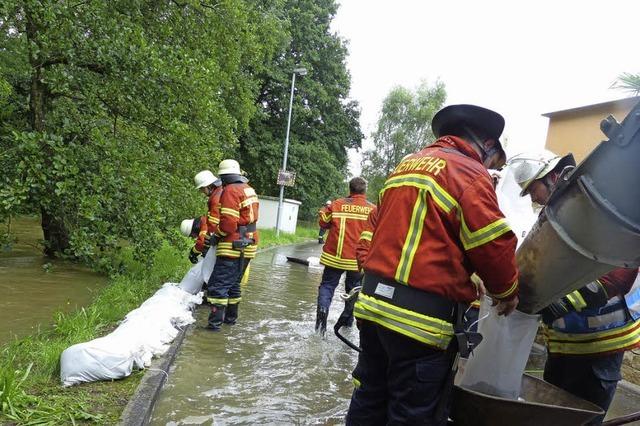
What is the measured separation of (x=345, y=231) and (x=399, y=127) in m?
39.2

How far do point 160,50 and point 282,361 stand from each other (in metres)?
5.19

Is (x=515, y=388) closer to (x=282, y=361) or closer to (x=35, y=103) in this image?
(x=282, y=361)

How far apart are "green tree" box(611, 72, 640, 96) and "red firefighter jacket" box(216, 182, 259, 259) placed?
12.6 feet

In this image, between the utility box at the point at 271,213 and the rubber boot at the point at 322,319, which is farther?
the utility box at the point at 271,213

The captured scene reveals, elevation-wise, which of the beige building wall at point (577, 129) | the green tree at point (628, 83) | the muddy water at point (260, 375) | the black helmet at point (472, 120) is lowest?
the muddy water at point (260, 375)

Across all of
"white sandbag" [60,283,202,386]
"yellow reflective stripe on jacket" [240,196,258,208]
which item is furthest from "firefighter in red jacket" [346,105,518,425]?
"yellow reflective stripe on jacket" [240,196,258,208]

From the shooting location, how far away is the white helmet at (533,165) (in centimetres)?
291

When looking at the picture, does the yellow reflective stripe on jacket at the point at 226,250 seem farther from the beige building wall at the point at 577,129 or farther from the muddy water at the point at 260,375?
the beige building wall at the point at 577,129

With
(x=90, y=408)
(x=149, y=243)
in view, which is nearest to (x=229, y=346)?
(x=90, y=408)

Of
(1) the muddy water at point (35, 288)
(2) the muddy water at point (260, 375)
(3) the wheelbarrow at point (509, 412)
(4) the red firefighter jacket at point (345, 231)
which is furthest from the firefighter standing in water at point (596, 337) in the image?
(1) the muddy water at point (35, 288)

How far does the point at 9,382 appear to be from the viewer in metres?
3.06

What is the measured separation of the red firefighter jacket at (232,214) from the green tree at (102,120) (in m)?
2.16

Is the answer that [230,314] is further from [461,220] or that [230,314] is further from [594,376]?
[461,220]

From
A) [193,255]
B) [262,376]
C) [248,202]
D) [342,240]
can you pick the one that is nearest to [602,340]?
[262,376]
